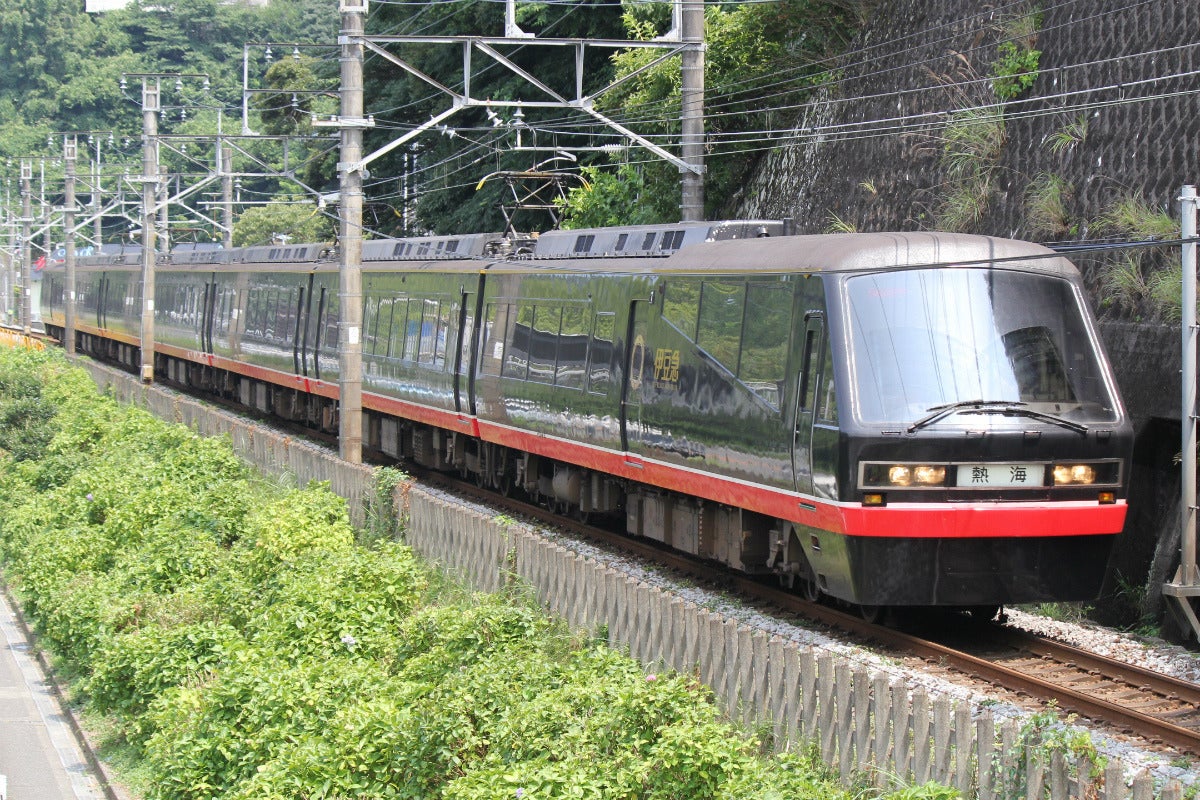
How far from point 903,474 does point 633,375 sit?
4170 mm

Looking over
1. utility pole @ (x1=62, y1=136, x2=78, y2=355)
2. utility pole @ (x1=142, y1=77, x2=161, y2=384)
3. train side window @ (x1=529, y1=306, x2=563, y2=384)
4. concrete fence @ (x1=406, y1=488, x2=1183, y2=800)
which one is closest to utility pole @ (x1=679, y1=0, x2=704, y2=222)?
train side window @ (x1=529, y1=306, x2=563, y2=384)

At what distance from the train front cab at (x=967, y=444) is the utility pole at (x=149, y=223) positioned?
2398 centimetres

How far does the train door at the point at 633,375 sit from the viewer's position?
12977 mm

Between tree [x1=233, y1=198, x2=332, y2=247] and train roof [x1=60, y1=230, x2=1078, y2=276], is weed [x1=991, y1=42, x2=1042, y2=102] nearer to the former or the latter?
train roof [x1=60, y1=230, x2=1078, y2=276]

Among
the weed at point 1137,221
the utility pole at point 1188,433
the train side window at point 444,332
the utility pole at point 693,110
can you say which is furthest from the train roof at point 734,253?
the weed at point 1137,221

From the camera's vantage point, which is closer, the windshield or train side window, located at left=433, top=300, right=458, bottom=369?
the windshield

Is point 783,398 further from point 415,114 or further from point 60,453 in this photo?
point 415,114

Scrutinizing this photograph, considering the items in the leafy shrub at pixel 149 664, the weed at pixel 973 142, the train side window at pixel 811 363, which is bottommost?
the leafy shrub at pixel 149 664

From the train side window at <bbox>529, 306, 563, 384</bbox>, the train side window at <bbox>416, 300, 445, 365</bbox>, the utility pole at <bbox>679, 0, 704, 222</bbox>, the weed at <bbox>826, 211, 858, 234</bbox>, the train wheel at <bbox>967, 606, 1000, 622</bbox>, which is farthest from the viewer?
the weed at <bbox>826, 211, 858, 234</bbox>

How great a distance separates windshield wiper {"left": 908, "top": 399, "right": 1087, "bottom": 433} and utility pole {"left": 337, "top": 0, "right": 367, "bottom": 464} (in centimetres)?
966

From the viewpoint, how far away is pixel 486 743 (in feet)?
25.0

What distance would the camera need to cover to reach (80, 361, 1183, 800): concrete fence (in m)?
5.80

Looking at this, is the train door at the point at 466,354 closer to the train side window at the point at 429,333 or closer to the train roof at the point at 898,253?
the train side window at the point at 429,333

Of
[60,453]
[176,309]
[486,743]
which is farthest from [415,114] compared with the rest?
[486,743]
